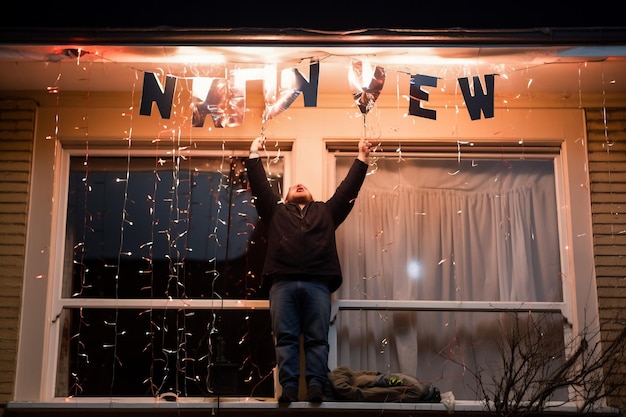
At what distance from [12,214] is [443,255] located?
3109 millimetres

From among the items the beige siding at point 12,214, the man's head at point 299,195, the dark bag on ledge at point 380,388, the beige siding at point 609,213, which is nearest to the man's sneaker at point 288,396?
the dark bag on ledge at point 380,388

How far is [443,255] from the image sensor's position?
23.6 feet

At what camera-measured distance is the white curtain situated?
276 inches

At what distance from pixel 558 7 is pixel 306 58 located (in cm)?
174

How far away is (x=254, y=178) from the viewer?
22.6ft

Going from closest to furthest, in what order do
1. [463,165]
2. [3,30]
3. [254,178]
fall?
[3,30] < [254,178] < [463,165]

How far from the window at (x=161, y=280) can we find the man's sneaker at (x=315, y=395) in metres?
0.68

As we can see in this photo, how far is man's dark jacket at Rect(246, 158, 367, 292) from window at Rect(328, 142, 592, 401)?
16.4 inches

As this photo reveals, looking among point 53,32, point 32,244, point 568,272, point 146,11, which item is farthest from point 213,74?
point 568,272

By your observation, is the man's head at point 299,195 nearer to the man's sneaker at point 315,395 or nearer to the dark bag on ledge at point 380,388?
the dark bag on ledge at point 380,388

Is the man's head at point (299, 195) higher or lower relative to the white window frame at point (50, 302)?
higher

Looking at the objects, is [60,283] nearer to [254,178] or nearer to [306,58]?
[254,178]

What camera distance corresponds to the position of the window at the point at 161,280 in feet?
22.9

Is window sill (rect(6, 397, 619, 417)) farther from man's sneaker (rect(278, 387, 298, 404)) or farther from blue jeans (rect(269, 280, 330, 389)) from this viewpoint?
blue jeans (rect(269, 280, 330, 389))
